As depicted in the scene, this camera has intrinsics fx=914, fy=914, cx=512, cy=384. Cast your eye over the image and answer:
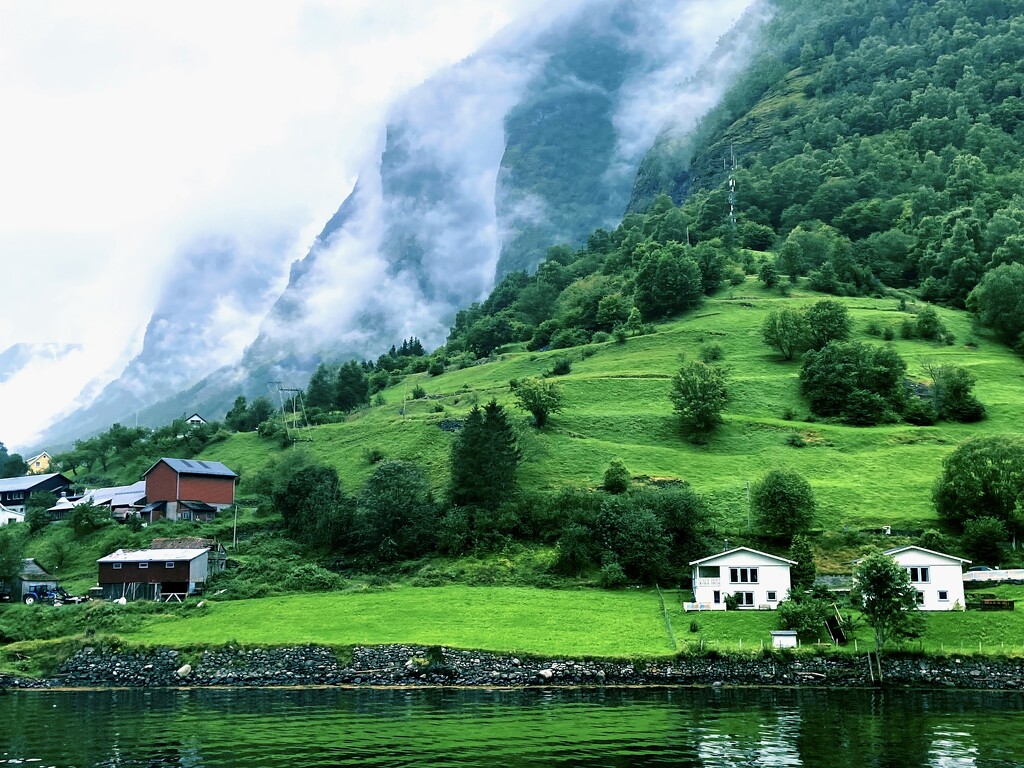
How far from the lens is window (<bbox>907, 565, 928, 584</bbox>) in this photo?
58.8 meters

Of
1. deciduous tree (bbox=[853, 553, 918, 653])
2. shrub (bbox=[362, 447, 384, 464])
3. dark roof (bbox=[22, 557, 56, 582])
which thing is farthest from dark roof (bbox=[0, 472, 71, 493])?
deciduous tree (bbox=[853, 553, 918, 653])

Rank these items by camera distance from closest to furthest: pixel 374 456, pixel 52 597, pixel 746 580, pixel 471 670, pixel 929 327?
pixel 471 670, pixel 746 580, pixel 52 597, pixel 374 456, pixel 929 327

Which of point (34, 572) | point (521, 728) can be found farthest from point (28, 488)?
point (521, 728)

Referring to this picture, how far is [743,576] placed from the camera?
61625mm

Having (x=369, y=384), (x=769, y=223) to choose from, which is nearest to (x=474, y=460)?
(x=369, y=384)

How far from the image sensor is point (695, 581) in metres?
61.8

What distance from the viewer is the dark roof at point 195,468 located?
9525cm

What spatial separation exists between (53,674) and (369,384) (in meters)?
95.2

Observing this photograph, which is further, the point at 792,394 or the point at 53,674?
the point at 792,394

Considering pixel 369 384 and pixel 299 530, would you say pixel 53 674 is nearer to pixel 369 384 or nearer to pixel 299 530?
pixel 299 530

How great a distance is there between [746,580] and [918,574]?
425 inches

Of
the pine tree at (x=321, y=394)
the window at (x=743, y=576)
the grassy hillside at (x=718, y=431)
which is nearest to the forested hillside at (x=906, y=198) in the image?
the grassy hillside at (x=718, y=431)

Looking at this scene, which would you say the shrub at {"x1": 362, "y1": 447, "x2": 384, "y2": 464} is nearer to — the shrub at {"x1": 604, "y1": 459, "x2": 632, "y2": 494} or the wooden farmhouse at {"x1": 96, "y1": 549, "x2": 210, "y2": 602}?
the wooden farmhouse at {"x1": 96, "y1": 549, "x2": 210, "y2": 602}

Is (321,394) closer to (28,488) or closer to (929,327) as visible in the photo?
(28,488)
